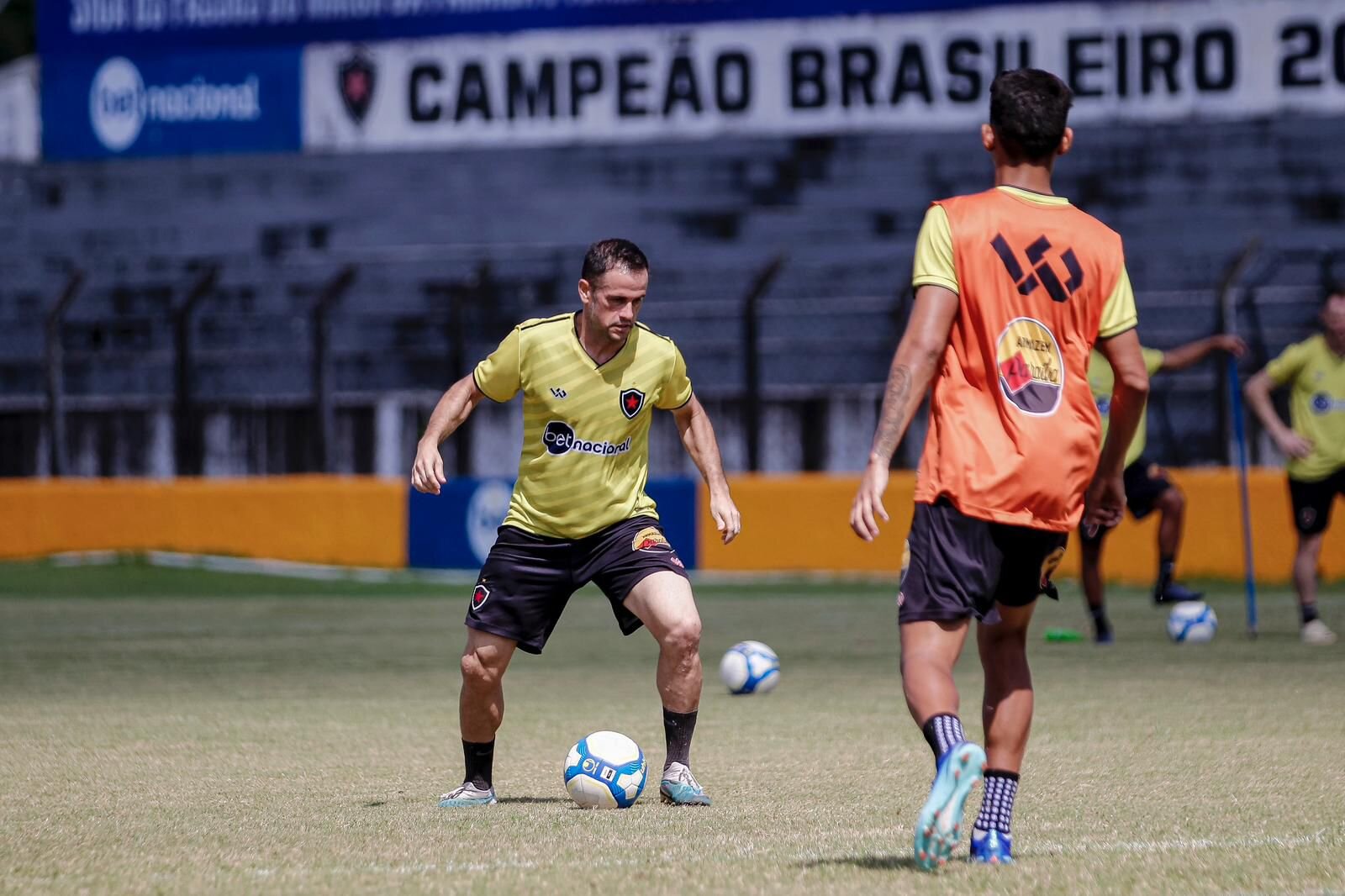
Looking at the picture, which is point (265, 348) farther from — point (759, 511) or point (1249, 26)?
point (1249, 26)

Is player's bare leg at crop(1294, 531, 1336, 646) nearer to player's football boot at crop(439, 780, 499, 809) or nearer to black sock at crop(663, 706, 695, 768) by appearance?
black sock at crop(663, 706, 695, 768)

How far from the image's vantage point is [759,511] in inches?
781

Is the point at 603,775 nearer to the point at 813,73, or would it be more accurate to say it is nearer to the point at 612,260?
the point at 612,260

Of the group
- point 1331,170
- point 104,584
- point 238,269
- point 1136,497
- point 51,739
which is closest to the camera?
point 51,739

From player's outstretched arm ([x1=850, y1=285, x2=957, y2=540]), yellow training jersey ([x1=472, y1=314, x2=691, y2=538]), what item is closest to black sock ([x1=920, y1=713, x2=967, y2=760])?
player's outstretched arm ([x1=850, y1=285, x2=957, y2=540])

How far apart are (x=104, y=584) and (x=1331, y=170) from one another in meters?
15.0

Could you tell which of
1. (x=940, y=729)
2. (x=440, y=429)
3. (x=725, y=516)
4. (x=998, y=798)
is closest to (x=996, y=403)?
(x=940, y=729)

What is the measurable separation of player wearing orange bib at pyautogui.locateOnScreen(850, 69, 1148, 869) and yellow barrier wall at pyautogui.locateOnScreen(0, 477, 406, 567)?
15573 mm

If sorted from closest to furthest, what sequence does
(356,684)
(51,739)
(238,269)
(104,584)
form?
(51,739) → (356,684) → (104,584) → (238,269)

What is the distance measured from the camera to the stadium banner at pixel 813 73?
83.6 ft

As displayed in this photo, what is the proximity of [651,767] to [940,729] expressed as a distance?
2970 millimetres

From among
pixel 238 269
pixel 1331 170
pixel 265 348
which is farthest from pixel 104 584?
pixel 1331 170

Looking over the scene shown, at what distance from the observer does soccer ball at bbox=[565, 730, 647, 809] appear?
6.70m

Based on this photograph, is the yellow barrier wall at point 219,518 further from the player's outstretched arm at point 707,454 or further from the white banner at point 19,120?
the player's outstretched arm at point 707,454
